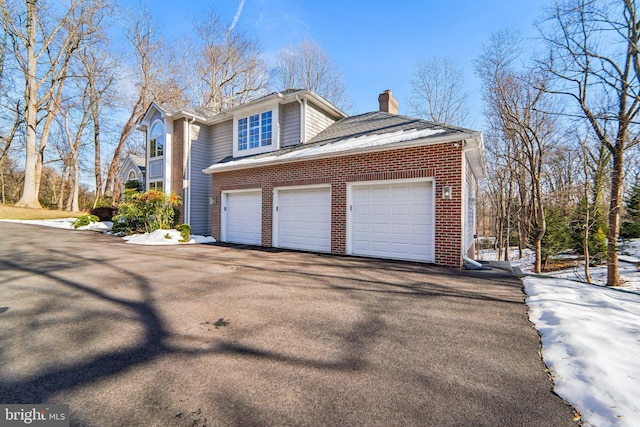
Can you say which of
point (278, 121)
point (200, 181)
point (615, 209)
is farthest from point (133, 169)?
point (615, 209)

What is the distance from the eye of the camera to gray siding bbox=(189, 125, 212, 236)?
44.3 feet

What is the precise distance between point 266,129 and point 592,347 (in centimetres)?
1154

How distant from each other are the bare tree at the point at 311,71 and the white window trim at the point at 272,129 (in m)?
9.91

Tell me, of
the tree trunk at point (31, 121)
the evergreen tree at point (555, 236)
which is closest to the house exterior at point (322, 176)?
the evergreen tree at point (555, 236)

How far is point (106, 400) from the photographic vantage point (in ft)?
6.24

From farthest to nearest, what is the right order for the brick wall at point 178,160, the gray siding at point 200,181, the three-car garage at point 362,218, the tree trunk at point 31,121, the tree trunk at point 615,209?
the tree trunk at point 31,121 < the gray siding at point 200,181 < the brick wall at point 178,160 < the tree trunk at point 615,209 < the three-car garage at point 362,218

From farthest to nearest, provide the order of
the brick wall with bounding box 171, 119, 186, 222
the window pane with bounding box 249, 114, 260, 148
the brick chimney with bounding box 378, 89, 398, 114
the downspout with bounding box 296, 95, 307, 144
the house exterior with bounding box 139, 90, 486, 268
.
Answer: the brick wall with bounding box 171, 119, 186, 222
the brick chimney with bounding box 378, 89, 398, 114
the window pane with bounding box 249, 114, 260, 148
the downspout with bounding box 296, 95, 307, 144
the house exterior with bounding box 139, 90, 486, 268

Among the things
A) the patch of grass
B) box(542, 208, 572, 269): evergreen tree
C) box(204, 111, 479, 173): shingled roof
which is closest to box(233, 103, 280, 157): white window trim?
box(204, 111, 479, 173): shingled roof

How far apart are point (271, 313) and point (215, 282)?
188 centimetres

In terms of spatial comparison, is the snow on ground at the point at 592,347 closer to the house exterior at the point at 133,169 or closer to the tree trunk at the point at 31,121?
the house exterior at the point at 133,169

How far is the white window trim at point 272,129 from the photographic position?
37.5 feet

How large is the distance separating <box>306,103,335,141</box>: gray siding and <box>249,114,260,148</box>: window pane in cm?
240

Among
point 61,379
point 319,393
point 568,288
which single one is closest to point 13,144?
point 61,379

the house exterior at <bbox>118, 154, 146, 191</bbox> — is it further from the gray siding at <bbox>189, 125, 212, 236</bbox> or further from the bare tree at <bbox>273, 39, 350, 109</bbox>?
the bare tree at <bbox>273, 39, 350, 109</bbox>
